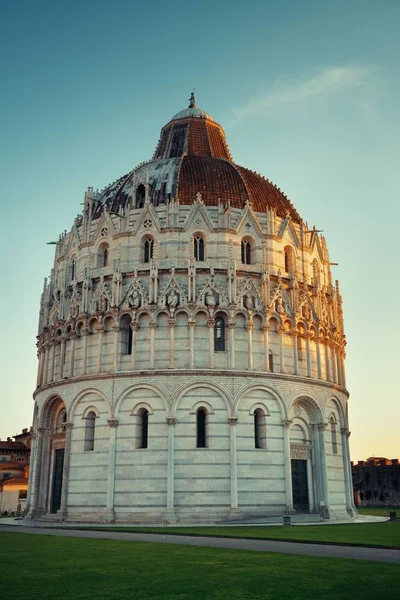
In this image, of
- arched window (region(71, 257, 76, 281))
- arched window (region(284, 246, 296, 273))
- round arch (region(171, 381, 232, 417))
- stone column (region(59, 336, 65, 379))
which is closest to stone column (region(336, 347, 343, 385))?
arched window (region(284, 246, 296, 273))

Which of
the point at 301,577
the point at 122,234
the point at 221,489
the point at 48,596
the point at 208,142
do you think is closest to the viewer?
the point at 48,596

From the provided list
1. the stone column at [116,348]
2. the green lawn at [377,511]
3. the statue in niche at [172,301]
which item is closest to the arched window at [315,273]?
the statue in niche at [172,301]

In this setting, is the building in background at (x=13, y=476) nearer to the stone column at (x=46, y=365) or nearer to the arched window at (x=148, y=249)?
the stone column at (x=46, y=365)

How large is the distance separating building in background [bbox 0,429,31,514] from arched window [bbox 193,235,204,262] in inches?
1306

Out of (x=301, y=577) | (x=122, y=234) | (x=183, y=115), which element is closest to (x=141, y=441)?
(x=122, y=234)

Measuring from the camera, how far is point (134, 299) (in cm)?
3994

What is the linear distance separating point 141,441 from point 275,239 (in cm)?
1664

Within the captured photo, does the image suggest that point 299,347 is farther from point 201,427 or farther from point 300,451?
point 201,427

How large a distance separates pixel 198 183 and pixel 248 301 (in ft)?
32.4

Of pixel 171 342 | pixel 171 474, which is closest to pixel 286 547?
pixel 171 474

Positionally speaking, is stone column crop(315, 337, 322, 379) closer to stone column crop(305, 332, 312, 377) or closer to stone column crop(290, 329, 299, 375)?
stone column crop(305, 332, 312, 377)

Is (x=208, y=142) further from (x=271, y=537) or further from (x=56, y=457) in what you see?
(x=271, y=537)

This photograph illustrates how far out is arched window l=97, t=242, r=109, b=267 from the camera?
4362cm

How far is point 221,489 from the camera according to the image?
119ft
